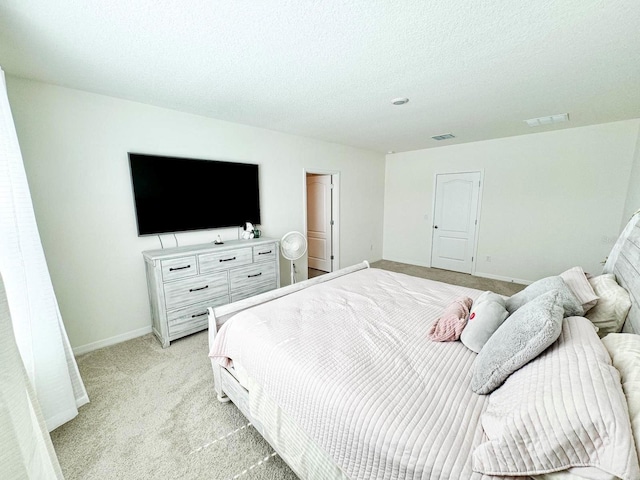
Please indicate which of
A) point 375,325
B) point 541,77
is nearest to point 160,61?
point 375,325

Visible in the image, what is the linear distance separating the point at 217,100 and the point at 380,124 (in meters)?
2.01

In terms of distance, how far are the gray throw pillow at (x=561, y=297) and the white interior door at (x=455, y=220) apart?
143 inches

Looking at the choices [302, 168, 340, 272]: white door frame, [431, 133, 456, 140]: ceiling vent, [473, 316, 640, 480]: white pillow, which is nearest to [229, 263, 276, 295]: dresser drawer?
[302, 168, 340, 272]: white door frame

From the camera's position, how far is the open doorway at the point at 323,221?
4.88 m

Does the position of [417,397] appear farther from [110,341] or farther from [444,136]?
[444,136]

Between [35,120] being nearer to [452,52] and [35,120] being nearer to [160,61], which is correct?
[160,61]

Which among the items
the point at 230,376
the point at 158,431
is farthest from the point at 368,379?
the point at 158,431

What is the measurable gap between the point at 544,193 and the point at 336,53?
13.6 ft

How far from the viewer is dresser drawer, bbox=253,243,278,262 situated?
10.3 ft

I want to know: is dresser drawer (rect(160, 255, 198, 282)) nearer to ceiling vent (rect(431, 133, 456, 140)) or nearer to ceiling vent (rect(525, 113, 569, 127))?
ceiling vent (rect(431, 133, 456, 140))

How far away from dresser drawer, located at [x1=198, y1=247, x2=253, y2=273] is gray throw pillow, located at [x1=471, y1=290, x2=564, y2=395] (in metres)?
2.48

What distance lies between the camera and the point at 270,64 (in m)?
1.89

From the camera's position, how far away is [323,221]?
5.10 meters

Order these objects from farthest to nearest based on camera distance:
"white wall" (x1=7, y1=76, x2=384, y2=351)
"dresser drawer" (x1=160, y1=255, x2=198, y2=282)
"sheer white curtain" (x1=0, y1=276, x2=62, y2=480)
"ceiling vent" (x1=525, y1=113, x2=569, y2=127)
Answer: "ceiling vent" (x1=525, y1=113, x2=569, y2=127) < "dresser drawer" (x1=160, y1=255, x2=198, y2=282) < "white wall" (x1=7, y1=76, x2=384, y2=351) < "sheer white curtain" (x1=0, y1=276, x2=62, y2=480)
